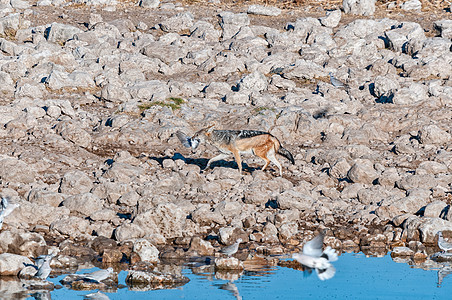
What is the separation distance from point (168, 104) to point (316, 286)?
10248 millimetres

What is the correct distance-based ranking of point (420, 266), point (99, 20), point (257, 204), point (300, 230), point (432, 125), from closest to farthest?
point (420, 266) → point (300, 230) → point (257, 204) → point (432, 125) → point (99, 20)

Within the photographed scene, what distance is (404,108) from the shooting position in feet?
69.3

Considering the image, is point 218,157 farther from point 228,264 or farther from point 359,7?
point 359,7

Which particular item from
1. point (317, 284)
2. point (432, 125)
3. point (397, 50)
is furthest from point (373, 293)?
point (397, 50)

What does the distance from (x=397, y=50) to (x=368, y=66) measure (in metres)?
1.91

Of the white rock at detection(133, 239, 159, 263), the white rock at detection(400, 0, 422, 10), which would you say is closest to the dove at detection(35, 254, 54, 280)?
the white rock at detection(133, 239, 159, 263)

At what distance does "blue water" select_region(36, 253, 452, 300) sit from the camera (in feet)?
37.1

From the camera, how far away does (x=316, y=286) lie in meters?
11.9

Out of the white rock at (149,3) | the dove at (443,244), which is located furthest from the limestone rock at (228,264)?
the white rock at (149,3)

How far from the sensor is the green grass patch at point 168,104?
20891mm

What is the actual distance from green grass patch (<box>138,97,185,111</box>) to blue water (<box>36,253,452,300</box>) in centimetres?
904

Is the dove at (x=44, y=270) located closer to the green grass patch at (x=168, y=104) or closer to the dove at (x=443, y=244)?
the dove at (x=443, y=244)

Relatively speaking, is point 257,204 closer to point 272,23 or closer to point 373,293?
point 373,293

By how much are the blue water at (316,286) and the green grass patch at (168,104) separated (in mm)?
9037
